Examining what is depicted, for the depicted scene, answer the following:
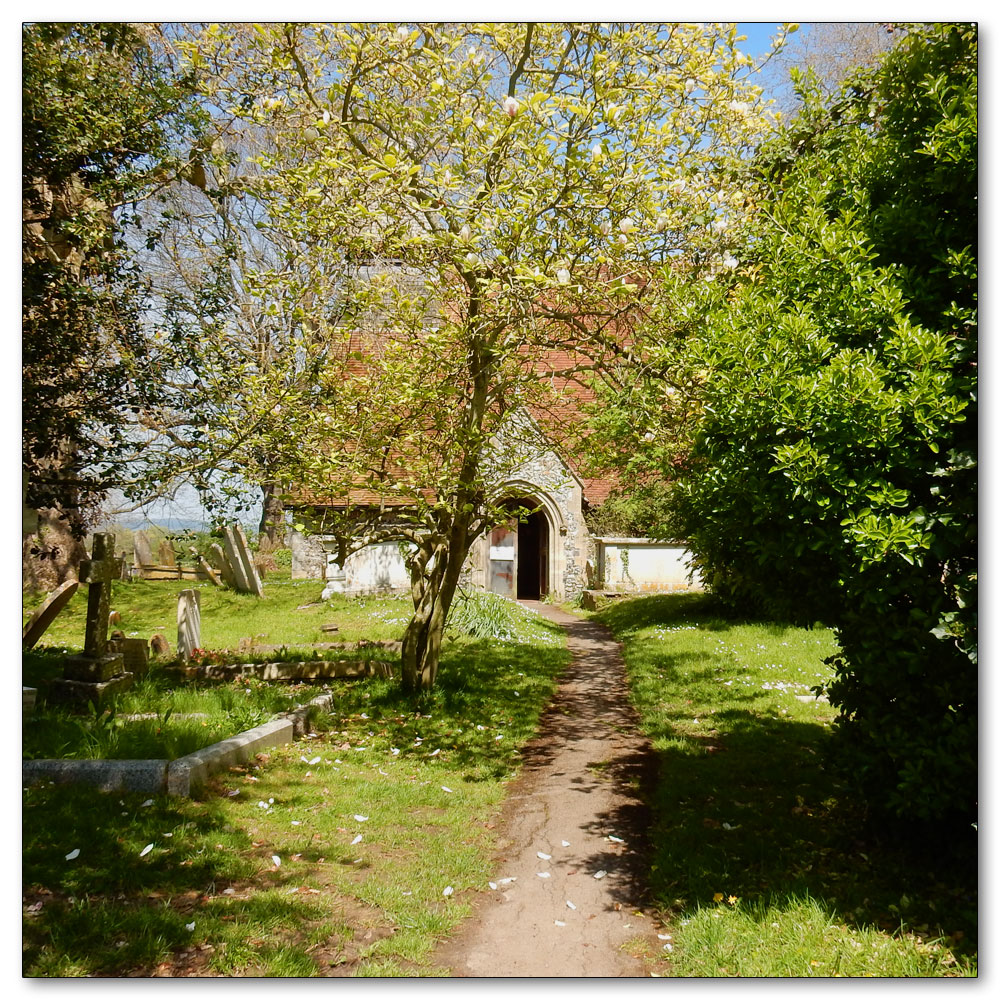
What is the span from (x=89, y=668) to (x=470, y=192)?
5.88m

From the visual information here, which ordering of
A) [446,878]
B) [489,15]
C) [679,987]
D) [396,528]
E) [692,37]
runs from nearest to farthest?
1. [679,987]
2. [446,878]
3. [489,15]
4. [692,37]
5. [396,528]

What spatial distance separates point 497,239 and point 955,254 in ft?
10.9

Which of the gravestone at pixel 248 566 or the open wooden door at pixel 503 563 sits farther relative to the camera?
the open wooden door at pixel 503 563

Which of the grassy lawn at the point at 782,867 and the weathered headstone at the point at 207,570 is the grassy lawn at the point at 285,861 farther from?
the weathered headstone at the point at 207,570

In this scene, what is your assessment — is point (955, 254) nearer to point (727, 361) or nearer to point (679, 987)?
point (727, 361)

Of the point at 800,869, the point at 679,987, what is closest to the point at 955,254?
the point at 800,869

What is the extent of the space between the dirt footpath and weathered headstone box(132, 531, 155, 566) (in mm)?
18095

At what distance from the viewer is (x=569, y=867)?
477cm

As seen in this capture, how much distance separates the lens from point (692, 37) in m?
5.59

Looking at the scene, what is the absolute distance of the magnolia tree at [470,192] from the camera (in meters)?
5.63

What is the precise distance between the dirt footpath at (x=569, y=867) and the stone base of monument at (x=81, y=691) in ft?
13.5

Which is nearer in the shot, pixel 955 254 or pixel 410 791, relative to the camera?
pixel 955 254

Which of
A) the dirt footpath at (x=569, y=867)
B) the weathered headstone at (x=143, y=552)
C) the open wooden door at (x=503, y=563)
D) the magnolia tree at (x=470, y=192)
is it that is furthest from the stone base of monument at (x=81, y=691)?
the weathered headstone at (x=143, y=552)

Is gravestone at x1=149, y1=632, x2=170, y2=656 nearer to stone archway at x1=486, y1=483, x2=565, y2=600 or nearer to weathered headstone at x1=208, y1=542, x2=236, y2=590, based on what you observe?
weathered headstone at x1=208, y1=542, x2=236, y2=590
